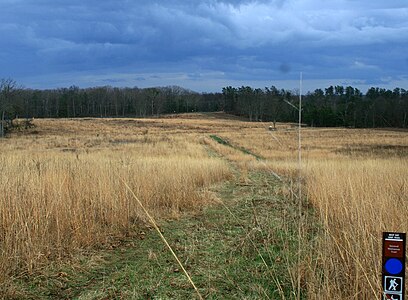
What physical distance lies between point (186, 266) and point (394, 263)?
315 centimetres

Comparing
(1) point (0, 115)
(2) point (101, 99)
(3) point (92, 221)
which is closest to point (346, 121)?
(1) point (0, 115)

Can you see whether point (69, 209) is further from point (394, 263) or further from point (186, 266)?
point (394, 263)

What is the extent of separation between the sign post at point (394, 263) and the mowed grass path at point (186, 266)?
1175 mm

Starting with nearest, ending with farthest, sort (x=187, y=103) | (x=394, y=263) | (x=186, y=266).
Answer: (x=394, y=263), (x=186, y=266), (x=187, y=103)

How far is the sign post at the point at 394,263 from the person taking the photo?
2.06m

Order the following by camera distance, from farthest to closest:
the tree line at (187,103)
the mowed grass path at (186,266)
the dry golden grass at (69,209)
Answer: the tree line at (187,103) < the dry golden grass at (69,209) < the mowed grass path at (186,266)

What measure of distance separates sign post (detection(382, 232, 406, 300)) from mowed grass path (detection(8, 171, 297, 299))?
118 cm

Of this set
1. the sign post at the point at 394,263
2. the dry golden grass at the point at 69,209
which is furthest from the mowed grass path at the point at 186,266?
the sign post at the point at 394,263

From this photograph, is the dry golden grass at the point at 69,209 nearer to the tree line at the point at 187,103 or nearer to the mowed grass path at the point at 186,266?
the mowed grass path at the point at 186,266

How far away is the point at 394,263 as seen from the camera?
2088 mm

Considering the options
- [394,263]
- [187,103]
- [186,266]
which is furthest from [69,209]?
[187,103]

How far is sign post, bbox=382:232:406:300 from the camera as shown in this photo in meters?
2.06

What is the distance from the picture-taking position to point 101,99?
123 metres

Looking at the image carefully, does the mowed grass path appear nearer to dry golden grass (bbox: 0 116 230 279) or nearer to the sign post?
dry golden grass (bbox: 0 116 230 279)
